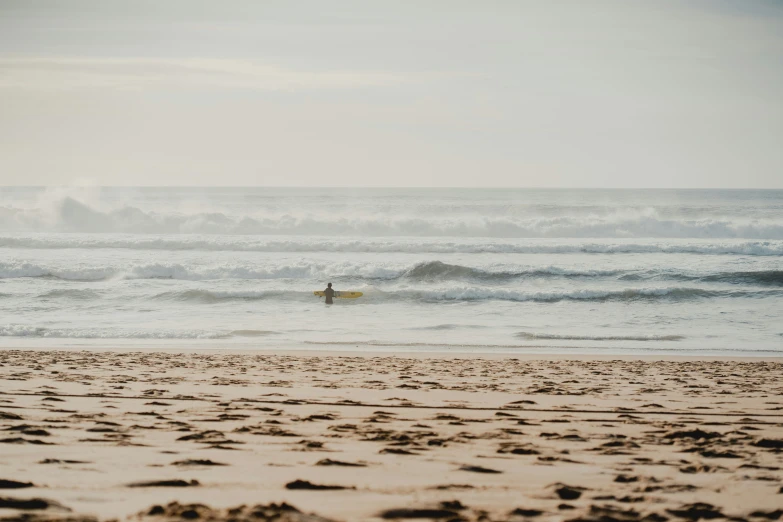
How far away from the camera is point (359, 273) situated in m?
21.9

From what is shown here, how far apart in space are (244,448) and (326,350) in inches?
288

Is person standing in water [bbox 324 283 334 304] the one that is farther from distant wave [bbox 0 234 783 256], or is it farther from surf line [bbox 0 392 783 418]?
surf line [bbox 0 392 783 418]

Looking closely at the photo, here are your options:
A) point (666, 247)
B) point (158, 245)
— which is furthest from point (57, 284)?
point (666, 247)

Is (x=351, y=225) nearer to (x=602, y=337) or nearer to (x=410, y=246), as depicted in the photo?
(x=410, y=246)

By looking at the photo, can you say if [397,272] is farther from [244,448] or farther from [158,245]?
[244,448]

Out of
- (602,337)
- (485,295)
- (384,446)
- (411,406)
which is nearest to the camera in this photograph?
(384,446)

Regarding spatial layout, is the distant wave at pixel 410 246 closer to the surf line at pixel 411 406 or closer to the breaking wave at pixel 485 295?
the breaking wave at pixel 485 295

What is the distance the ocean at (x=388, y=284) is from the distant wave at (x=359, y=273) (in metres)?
0.07

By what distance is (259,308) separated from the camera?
1680 cm

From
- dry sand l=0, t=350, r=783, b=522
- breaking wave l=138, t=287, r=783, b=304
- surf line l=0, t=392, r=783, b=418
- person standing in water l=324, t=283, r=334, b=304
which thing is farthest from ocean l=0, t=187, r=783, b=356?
surf line l=0, t=392, r=783, b=418

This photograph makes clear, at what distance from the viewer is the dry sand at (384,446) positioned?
10.2 ft

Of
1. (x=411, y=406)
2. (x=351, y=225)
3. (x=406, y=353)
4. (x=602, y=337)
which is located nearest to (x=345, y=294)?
(x=406, y=353)

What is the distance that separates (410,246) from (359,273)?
21.1 feet

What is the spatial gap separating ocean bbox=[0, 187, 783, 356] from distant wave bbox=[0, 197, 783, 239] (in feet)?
0.36
